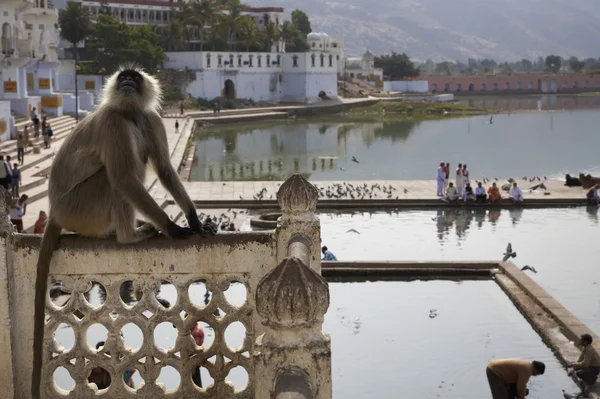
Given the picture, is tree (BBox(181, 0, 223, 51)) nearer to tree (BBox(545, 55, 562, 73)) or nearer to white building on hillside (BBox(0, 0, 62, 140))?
white building on hillside (BBox(0, 0, 62, 140))

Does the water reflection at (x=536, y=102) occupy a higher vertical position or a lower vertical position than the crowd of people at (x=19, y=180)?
higher

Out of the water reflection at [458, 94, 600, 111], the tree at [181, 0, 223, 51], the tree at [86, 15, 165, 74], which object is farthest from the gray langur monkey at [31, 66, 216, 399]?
the water reflection at [458, 94, 600, 111]

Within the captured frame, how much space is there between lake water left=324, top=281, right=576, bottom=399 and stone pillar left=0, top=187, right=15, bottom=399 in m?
4.70

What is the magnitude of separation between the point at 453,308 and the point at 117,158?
7726 mm

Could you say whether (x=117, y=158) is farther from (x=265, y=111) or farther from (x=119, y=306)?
(x=265, y=111)

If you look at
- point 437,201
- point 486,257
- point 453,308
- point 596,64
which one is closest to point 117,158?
point 453,308

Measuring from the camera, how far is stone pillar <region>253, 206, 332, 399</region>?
2188 millimetres

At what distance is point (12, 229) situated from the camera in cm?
335

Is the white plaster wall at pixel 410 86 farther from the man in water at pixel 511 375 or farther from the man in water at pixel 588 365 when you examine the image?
the man in water at pixel 511 375

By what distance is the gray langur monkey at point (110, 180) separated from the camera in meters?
3.27

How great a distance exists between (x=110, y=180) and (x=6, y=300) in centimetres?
59

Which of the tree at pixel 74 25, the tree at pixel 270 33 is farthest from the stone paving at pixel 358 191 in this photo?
the tree at pixel 270 33

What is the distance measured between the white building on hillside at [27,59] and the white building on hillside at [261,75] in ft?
53.5

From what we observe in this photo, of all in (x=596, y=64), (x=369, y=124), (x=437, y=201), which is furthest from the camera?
(x=596, y=64)
